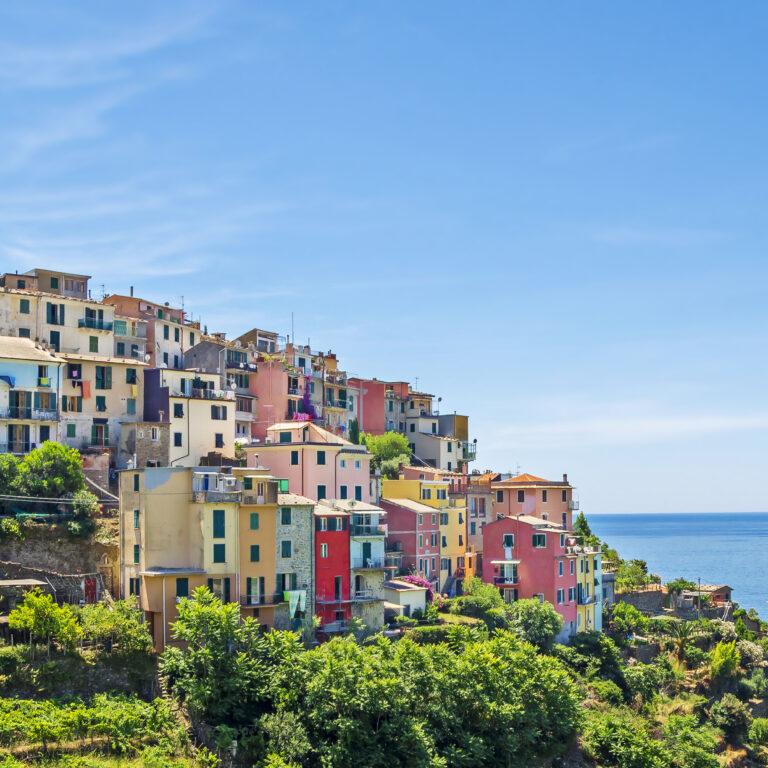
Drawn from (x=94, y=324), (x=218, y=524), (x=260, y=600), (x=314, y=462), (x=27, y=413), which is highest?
(x=94, y=324)

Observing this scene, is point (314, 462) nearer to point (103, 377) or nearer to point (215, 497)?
point (215, 497)

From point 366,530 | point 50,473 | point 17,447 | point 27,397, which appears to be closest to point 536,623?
point 366,530

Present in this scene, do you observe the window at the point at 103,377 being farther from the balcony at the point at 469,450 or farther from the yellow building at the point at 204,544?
the balcony at the point at 469,450

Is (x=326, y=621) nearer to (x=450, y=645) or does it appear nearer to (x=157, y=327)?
(x=450, y=645)

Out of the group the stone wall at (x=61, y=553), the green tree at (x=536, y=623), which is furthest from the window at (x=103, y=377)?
the green tree at (x=536, y=623)

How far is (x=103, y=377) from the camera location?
2547 inches

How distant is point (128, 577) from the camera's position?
50375 mm

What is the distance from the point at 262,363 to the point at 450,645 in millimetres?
31272

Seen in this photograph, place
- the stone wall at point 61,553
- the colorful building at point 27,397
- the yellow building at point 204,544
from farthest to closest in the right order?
1. the colorful building at point 27,397
2. the stone wall at point 61,553
3. the yellow building at point 204,544

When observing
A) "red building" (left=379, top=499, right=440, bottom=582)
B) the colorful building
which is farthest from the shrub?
the colorful building

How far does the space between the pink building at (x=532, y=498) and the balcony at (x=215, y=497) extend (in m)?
34.3

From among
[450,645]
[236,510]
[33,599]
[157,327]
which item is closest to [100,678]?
[33,599]

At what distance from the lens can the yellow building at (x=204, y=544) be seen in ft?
161

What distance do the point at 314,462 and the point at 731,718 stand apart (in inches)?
1315
